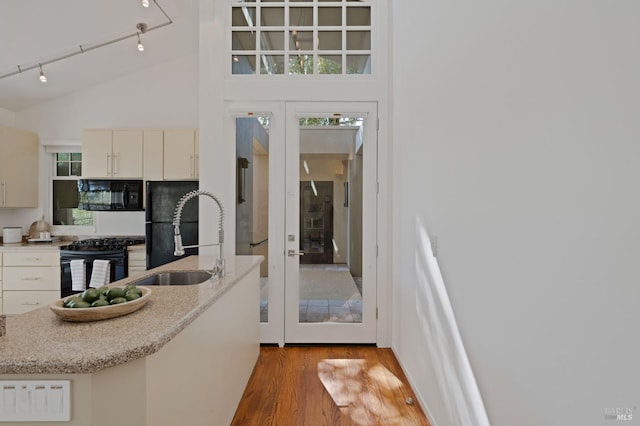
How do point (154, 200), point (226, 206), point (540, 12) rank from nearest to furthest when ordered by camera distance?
point (540, 12) < point (226, 206) < point (154, 200)

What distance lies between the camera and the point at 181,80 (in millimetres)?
4555

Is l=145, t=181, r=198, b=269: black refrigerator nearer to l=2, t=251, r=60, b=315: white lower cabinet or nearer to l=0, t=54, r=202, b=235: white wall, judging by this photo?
l=0, t=54, r=202, b=235: white wall

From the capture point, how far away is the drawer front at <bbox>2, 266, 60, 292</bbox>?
3.84 meters

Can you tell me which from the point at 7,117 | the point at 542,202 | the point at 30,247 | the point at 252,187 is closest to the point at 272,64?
the point at 252,187

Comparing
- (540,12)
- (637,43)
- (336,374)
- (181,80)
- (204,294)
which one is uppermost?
(181,80)

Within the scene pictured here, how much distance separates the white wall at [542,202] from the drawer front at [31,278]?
14.4 feet

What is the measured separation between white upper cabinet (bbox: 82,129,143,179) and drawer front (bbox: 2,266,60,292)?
4.10 feet

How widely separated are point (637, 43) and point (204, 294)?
5.82ft

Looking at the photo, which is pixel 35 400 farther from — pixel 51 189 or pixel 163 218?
pixel 51 189

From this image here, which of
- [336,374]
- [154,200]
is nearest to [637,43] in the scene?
[336,374]

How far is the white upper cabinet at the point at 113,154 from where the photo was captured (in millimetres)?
4070

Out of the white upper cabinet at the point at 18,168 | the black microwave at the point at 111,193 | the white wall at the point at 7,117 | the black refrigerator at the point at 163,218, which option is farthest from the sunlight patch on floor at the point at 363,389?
the white wall at the point at 7,117

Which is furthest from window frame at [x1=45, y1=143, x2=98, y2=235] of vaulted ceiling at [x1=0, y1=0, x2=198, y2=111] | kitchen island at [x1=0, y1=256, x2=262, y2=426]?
kitchen island at [x1=0, y1=256, x2=262, y2=426]

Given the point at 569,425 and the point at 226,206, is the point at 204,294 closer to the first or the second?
the point at 569,425
